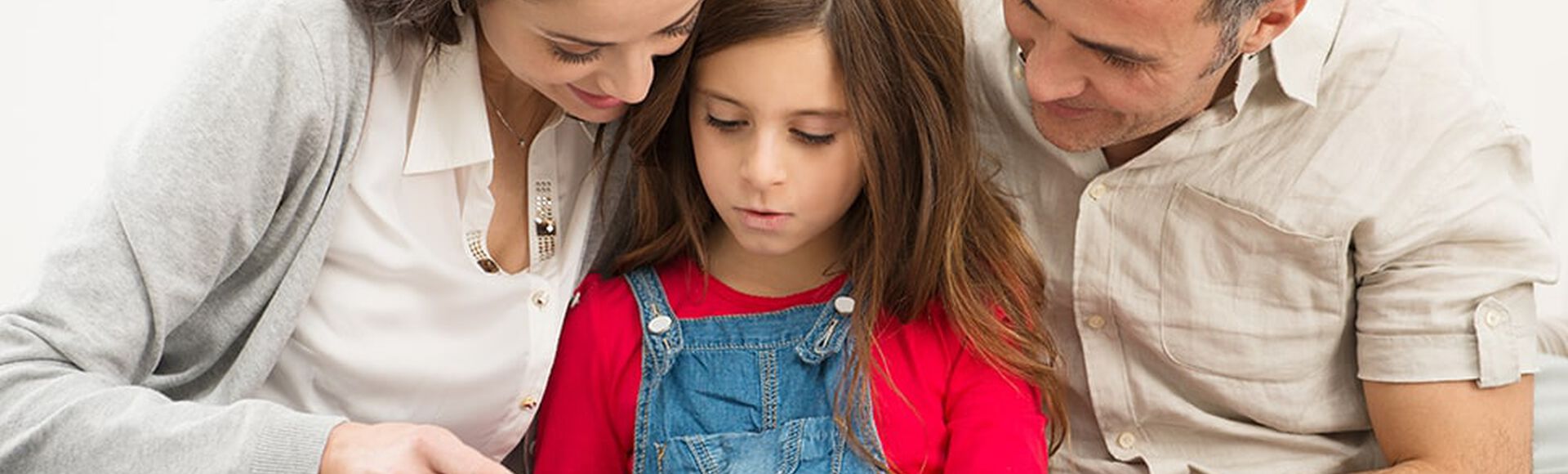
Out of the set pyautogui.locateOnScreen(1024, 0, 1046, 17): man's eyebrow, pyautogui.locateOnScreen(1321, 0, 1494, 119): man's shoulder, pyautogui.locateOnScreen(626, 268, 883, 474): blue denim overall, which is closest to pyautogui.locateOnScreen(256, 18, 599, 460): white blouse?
pyautogui.locateOnScreen(626, 268, 883, 474): blue denim overall

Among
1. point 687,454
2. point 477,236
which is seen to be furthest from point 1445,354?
point 477,236

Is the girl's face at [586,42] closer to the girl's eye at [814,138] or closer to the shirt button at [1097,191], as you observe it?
the girl's eye at [814,138]

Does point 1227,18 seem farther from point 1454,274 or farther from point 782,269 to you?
point 782,269

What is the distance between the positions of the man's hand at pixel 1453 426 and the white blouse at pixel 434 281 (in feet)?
2.68

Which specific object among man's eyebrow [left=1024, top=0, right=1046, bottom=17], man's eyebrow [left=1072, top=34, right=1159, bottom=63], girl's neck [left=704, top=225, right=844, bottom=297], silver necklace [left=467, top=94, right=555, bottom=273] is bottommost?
girl's neck [left=704, top=225, right=844, bottom=297]

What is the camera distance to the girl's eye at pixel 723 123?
1.63 m

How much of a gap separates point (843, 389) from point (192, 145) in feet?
2.05

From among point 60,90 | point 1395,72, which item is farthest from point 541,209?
point 1395,72

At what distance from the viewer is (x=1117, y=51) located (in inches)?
63.8

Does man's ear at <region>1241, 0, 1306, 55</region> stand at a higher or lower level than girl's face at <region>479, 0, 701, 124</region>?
lower

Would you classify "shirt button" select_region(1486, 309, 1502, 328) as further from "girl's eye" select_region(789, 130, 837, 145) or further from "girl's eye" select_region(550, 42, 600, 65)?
"girl's eye" select_region(550, 42, 600, 65)

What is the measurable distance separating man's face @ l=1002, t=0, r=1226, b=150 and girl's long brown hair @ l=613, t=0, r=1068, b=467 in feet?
0.29

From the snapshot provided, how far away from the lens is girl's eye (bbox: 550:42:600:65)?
58.5 inches

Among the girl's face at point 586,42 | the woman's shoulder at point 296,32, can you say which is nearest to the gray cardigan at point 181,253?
the woman's shoulder at point 296,32
